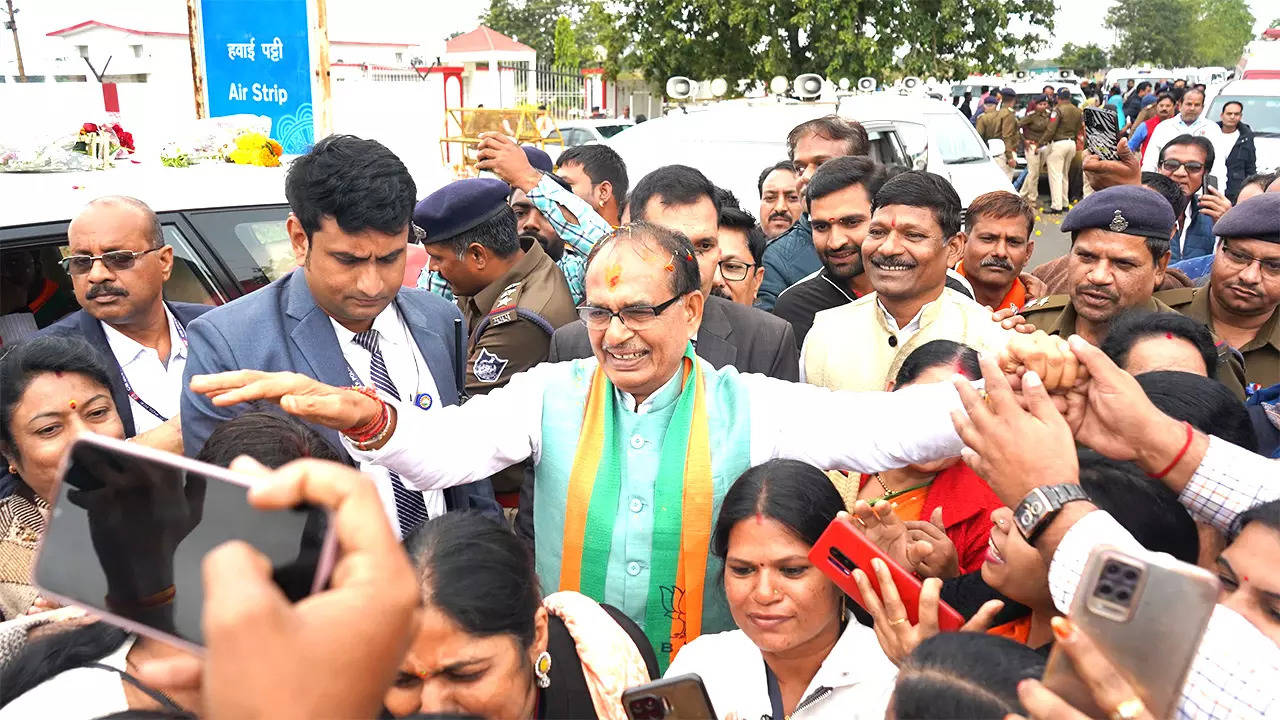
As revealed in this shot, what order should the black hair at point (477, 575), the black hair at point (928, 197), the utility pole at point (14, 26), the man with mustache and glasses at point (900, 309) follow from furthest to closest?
the utility pole at point (14, 26)
the black hair at point (928, 197)
the man with mustache and glasses at point (900, 309)
the black hair at point (477, 575)

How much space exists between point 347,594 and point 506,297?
9.30 ft

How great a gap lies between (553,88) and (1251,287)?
28.4 metres

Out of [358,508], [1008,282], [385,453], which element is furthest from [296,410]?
[1008,282]

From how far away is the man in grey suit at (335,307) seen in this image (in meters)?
2.54

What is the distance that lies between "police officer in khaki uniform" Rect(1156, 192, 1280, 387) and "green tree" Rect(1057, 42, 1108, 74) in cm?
6893

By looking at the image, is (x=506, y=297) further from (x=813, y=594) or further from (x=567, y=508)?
(x=813, y=594)

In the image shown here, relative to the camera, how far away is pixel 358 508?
985mm

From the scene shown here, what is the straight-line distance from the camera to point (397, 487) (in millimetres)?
2672

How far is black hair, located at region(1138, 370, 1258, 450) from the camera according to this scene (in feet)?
7.88

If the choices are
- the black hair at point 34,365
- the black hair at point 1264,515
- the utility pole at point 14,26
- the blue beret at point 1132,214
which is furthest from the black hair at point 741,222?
the utility pole at point 14,26

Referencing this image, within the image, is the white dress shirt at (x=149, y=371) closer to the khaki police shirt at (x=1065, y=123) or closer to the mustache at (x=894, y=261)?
the mustache at (x=894, y=261)

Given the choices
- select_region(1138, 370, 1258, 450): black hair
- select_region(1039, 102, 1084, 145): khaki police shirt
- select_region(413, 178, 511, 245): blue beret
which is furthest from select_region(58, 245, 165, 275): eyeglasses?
select_region(1039, 102, 1084, 145): khaki police shirt

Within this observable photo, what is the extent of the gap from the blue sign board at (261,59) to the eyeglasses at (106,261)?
3.14 meters

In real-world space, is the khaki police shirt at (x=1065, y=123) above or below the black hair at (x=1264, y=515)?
above
